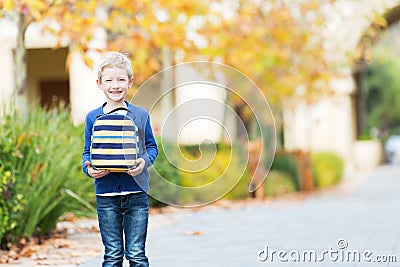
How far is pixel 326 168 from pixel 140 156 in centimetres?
Result: 1661

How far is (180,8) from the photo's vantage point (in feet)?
39.7

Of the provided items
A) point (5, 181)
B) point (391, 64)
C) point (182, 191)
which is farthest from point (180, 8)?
point (391, 64)

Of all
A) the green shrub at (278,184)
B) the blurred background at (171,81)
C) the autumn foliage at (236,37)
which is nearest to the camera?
the blurred background at (171,81)

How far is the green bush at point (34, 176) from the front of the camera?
27.5 feet

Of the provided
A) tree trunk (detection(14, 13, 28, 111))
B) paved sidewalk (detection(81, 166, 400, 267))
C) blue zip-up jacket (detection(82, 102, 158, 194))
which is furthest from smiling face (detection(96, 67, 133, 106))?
tree trunk (detection(14, 13, 28, 111))

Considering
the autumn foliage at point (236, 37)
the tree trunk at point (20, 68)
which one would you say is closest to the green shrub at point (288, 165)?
the autumn foliage at point (236, 37)

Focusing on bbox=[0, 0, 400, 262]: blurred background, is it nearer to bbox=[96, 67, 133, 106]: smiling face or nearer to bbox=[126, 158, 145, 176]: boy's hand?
bbox=[96, 67, 133, 106]: smiling face

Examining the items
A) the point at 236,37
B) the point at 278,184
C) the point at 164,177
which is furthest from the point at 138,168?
the point at 278,184

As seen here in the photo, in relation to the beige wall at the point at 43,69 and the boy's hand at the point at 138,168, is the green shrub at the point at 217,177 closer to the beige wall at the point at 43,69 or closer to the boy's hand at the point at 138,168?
the boy's hand at the point at 138,168

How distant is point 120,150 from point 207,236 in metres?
4.15

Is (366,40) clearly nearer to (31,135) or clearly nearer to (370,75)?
(31,135)

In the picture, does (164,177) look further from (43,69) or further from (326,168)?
(43,69)

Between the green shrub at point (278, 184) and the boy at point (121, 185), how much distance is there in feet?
37.4

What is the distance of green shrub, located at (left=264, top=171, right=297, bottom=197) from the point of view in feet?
56.0
